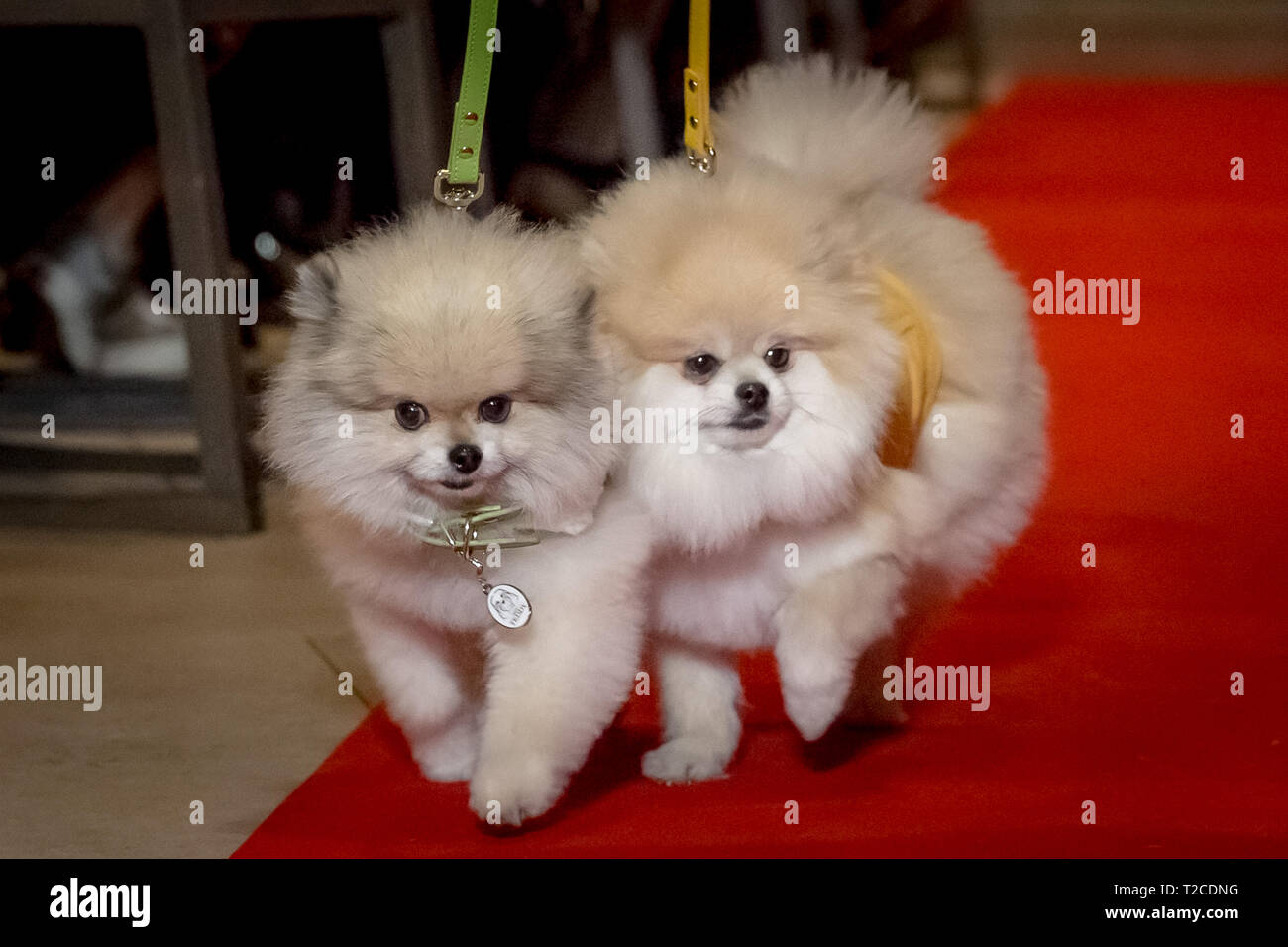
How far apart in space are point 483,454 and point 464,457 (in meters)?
0.03

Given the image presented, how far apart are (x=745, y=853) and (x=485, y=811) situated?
1.06 feet

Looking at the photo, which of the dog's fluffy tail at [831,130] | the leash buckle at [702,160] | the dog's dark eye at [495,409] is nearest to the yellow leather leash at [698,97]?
the leash buckle at [702,160]

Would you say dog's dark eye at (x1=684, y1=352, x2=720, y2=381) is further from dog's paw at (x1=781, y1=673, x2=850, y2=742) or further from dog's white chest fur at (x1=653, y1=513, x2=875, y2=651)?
dog's paw at (x1=781, y1=673, x2=850, y2=742)

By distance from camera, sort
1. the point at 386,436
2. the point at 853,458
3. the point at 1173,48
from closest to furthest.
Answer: the point at 386,436 < the point at 853,458 < the point at 1173,48

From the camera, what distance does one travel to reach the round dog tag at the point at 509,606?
176cm

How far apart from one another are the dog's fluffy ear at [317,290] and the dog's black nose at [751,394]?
493 mm

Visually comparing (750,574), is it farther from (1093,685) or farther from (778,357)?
(1093,685)

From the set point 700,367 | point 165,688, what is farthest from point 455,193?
point 165,688

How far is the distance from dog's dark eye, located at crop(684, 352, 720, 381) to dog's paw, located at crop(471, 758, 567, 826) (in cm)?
50

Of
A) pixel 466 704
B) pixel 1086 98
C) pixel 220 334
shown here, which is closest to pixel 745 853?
pixel 466 704

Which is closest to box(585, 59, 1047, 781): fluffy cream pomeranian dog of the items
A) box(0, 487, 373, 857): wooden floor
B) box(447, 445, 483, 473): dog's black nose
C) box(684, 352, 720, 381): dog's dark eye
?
box(684, 352, 720, 381): dog's dark eye

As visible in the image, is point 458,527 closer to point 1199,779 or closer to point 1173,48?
point 1199,779

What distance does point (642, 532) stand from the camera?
1.82 metres

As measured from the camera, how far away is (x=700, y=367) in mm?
1780
